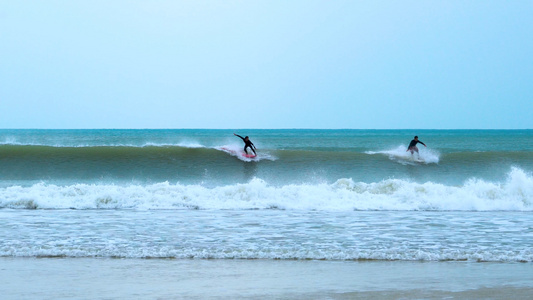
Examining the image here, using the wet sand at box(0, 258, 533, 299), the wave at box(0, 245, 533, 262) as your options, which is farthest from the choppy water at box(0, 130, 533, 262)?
the wet sand at box(0, 258, 533, 299)

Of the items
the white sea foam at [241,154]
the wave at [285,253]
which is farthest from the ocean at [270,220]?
the white sea foam at [241,154]

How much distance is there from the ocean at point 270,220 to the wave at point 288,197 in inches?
1.6

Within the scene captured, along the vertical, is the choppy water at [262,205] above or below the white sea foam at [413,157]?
below

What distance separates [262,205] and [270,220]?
88.8 inches

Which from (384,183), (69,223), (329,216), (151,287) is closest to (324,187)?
(384,183)

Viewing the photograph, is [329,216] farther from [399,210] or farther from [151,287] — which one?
[151,287]

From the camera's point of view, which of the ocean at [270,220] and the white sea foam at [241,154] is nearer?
the ocean at [270,220]

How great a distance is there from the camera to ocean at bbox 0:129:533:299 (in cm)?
→ 662

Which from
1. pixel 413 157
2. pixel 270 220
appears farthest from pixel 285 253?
pixel 413 157

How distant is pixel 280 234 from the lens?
8656mm

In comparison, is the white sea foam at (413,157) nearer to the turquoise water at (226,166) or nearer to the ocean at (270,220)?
the turquoise water at (226,166)

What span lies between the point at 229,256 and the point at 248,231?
186cm

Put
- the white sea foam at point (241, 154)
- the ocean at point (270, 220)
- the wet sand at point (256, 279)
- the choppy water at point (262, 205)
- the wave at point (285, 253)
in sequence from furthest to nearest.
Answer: the white sea foam at point (241, 154), the choppy water at point (262, 205), the wave at point (285, 253), the ocean at point (270, 220), the wet sand at point (256, 279)

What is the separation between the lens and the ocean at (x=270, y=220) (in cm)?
662
